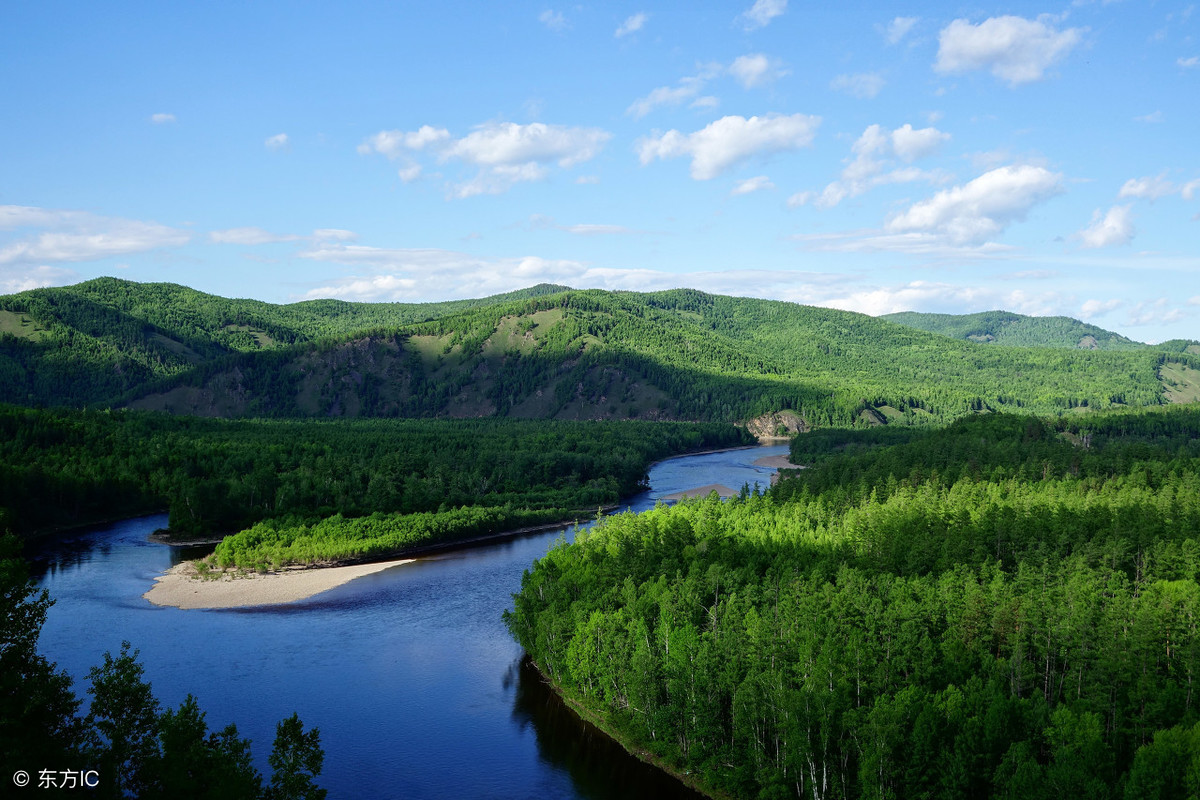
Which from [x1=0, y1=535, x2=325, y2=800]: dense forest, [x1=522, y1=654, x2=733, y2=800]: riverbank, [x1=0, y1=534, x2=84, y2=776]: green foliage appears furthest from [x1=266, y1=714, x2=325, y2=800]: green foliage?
[x1=522, y1=654, x2=733, y2=800]: riverbank

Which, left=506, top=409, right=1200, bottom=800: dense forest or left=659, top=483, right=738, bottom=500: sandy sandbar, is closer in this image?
left=506, top=409, right=1200, bottom=800: dense forest

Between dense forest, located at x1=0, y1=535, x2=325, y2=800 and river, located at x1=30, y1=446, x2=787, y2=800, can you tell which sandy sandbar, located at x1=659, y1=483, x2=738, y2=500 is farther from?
dense forest, located at x1=0, y1=535, x2=325, y2=800

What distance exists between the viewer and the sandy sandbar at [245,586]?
87750mm


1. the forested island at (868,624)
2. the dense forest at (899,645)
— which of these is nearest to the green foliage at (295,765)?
the forested island at (868,624)

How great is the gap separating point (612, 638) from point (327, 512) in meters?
78.8

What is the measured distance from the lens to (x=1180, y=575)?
6425 cm

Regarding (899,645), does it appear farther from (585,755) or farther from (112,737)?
(112,737)

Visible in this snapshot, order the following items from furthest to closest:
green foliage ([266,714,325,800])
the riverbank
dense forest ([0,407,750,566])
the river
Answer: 1. dense forest ([0,407,750,566])
2. the river
3. the riverbank
4. green foliage ([266,714,325,800])

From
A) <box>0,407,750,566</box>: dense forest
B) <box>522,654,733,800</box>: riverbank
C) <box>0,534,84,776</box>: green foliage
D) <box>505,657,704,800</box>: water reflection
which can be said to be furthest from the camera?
<box>0,407,750,566</box>: dense forest

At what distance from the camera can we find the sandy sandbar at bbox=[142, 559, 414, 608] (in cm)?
8775

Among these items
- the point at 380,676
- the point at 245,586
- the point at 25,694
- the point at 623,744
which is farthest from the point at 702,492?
the point at 25,694

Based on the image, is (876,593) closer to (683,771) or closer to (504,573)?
(683,771)

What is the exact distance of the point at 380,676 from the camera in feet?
220

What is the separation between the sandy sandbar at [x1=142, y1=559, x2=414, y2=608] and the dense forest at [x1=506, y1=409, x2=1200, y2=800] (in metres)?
29.9
